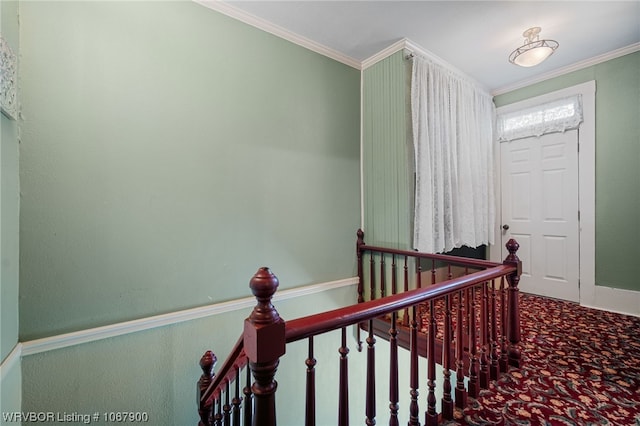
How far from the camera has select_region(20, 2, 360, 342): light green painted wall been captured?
5.16 feet

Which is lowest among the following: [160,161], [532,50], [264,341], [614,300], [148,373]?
[148,373]

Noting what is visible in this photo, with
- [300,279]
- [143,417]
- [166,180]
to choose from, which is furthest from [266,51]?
[143,417]

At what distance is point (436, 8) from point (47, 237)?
307 cm

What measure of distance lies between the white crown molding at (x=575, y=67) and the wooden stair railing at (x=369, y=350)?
2651 mm

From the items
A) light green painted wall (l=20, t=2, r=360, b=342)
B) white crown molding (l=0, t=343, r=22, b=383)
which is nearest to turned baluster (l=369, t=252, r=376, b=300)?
light green painted wall (l=20, t=2, r=360, b=342)

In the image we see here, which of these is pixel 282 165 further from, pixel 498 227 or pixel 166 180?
pixel 498 227

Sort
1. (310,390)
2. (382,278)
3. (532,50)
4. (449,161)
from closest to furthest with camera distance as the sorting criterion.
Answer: (310,390) → (532,50) → (382,278) → (449,161)

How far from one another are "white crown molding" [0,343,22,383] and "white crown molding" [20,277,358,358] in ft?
0.11

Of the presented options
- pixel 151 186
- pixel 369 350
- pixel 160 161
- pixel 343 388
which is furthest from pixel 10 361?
pixel 369 350

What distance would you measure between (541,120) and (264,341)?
3.98 metres

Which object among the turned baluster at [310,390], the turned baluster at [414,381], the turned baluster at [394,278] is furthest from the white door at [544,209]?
the turned baluster at [310,390]

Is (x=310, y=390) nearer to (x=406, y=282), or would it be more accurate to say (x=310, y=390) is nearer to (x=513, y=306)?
(x=513, y=306)

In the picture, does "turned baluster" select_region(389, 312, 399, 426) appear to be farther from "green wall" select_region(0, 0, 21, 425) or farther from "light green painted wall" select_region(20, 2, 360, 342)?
"green wall" select_region(0, 0, 21, 425)

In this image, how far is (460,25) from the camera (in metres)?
2.34
